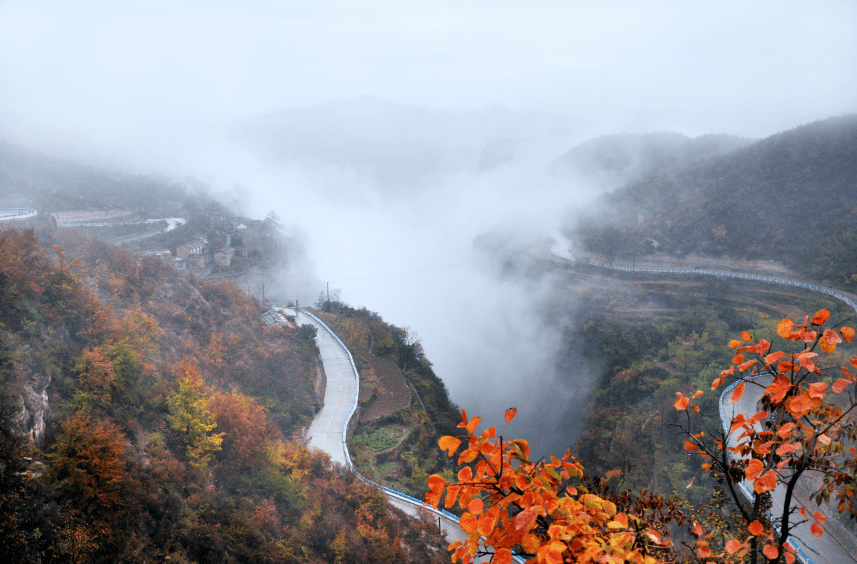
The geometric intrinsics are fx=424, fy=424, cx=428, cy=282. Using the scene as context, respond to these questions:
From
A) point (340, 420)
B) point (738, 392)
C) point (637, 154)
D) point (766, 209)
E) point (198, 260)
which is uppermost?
point (637, 154)

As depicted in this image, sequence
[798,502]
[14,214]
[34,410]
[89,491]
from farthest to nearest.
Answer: [14,214] < [34,410] < [89,491] < [798,502]

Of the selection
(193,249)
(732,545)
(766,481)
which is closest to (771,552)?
(732,545)

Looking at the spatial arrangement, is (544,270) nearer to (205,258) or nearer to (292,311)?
(292,311)

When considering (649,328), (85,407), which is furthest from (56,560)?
(649,328)

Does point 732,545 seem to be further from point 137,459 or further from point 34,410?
point 34,410

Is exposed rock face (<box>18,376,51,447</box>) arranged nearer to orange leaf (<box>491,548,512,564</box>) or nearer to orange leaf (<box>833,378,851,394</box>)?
orange leaf (<box>491,548,512,564</box>)

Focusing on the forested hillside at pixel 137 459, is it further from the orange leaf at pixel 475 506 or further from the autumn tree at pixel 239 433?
the orange leaf at pixel 475 506

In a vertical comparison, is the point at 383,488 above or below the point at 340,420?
below
